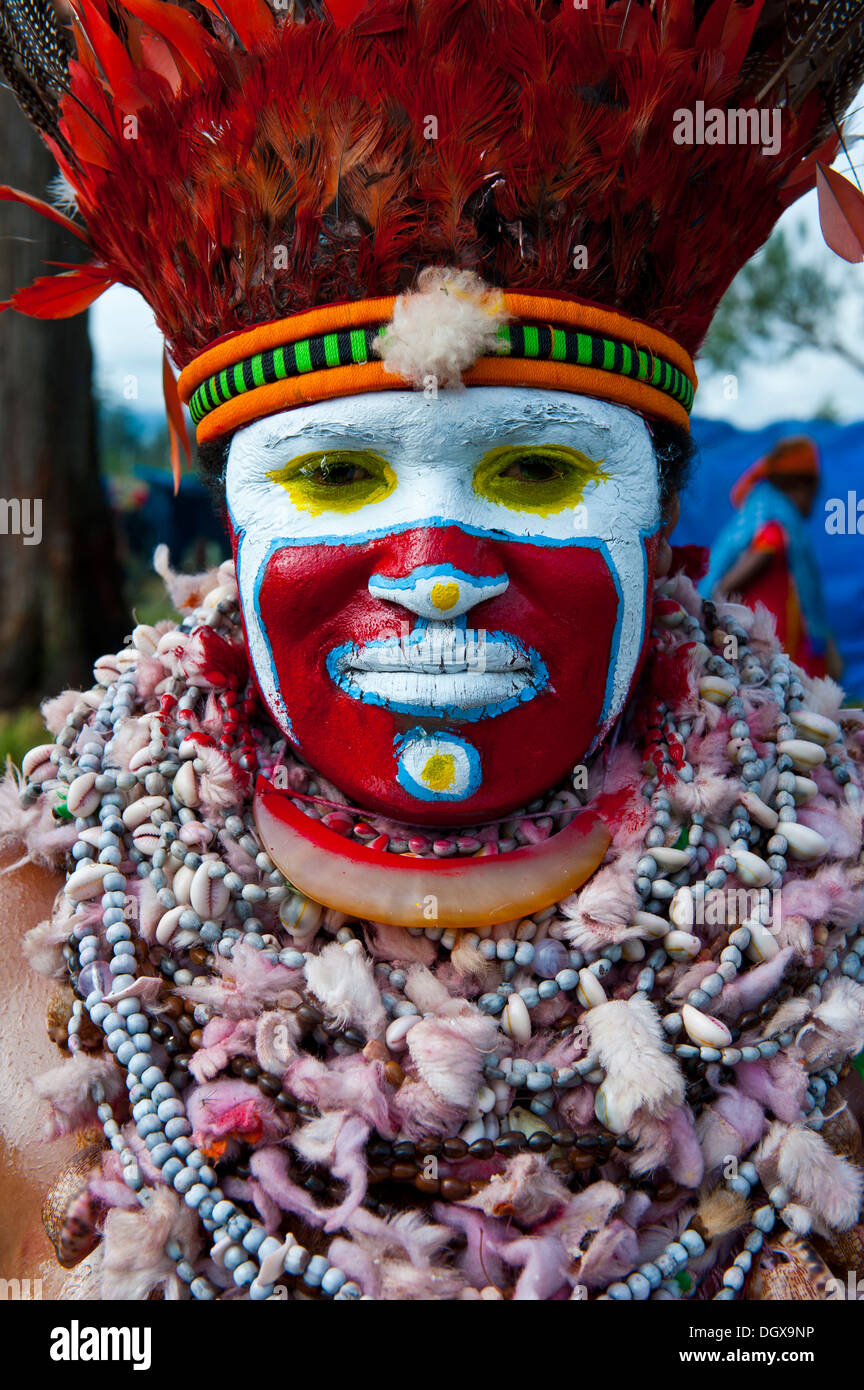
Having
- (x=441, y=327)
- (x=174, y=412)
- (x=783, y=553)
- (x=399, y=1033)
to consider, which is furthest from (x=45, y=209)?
(x=783, y=553)

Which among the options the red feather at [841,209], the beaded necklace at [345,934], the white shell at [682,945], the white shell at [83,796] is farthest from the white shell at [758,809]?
the white shell at [83,796]

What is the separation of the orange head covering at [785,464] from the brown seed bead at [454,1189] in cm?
436

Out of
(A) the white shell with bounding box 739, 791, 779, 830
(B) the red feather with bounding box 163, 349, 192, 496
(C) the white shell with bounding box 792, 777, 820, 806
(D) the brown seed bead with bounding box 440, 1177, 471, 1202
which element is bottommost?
(D) the brown seed bead with bounding box 440, 1177, 471, 1202

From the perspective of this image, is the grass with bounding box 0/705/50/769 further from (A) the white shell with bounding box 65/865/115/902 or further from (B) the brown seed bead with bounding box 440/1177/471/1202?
(B) the brown seed bead with bounding box 440/1177/471/1202

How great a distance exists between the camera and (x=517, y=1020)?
1.67 meters

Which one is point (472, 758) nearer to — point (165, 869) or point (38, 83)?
point (165, 869)

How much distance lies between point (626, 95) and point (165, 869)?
1.40m

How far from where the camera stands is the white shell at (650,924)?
1.72m

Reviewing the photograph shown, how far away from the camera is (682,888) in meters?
1.75

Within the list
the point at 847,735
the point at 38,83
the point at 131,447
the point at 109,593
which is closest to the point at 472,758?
the point at 847,735

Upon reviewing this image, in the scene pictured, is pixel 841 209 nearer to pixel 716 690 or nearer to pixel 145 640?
pixel 716 690

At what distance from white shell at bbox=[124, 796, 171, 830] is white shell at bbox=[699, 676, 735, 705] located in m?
0.99

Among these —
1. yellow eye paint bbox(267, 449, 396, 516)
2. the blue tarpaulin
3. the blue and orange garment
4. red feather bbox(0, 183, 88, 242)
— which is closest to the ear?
yellow eye paint bbox(267, 449, 396, 516)

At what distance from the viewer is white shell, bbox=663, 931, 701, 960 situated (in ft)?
5.60
